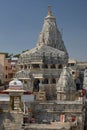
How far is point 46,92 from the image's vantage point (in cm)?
3950

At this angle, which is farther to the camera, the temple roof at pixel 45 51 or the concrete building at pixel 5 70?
the concrete building at pixel 5 70

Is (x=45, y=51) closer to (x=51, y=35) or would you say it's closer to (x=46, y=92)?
(x=51, y=35)

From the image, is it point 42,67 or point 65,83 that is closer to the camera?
point 65,83

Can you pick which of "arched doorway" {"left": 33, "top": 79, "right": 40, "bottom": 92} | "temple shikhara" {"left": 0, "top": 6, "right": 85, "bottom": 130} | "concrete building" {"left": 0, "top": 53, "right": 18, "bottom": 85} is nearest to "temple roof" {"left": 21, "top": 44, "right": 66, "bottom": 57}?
"temple shikhara" {"left": 0, "top": 6, "right": 85, "bottom": 130}

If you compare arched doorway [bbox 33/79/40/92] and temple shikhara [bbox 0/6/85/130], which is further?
arched doorway [bbox 33/79/40/92]

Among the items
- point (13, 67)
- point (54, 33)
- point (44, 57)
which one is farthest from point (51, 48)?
point (13, 67)

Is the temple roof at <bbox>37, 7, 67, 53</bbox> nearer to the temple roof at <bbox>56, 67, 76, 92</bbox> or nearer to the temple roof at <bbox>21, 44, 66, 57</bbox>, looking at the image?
Answer: the temple roof at <bbox>21, 44, 66, 57</bbox>

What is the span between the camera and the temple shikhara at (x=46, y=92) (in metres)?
24.2

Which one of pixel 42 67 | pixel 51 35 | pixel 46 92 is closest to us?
pixel 46 92

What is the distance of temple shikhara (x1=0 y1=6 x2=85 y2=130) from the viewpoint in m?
24.2

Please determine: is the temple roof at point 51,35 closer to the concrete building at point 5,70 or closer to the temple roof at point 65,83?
the concrete building at point 5,70

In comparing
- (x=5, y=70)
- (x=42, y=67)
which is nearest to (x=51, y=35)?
(x=42, y=67)

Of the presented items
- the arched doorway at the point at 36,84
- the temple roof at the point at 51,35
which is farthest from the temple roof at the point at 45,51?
the temple roof at the point at 51,35

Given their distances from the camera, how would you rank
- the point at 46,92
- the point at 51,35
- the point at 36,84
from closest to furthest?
the point at 46,92
the point at 36,84
the point at 51,35
